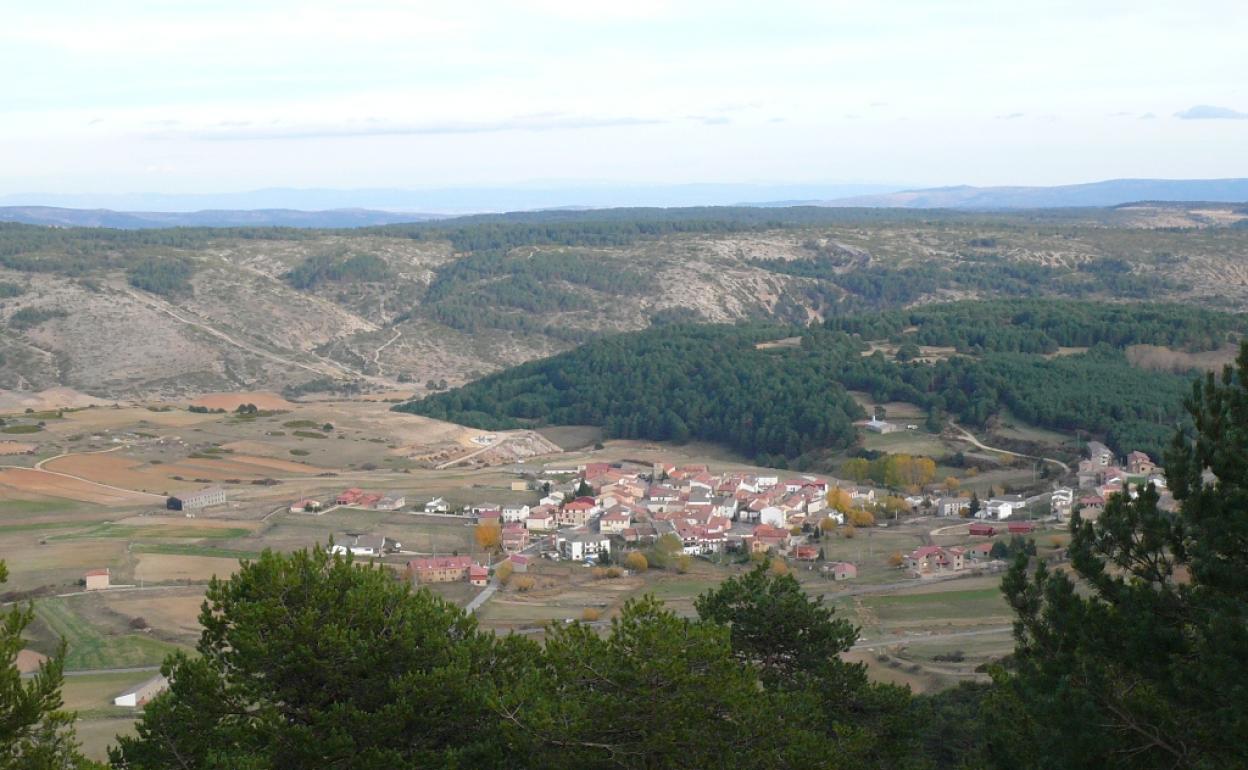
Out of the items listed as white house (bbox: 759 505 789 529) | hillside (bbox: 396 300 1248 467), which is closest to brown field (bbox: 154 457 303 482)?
hillside (bbox: 396 300 1248 467)

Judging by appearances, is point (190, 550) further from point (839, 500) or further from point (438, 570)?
point (839, 500)

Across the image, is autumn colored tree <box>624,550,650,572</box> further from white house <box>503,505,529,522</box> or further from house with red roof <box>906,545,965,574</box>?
house with red roof <box>906,545,965,574</box>

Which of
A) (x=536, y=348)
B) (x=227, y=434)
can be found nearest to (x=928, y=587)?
(x=227, y=434)

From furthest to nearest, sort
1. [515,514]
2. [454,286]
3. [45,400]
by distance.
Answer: [454,286] → [45,400] → [515,514]

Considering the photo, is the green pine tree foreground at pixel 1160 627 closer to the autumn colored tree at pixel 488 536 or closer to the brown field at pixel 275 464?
the autumn colored tree at pixel 488 536

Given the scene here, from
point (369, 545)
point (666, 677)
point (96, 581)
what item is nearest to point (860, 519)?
point (369, 545)

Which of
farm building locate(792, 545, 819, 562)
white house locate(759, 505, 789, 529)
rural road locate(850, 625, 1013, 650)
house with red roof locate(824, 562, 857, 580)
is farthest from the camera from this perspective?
white house locate(759, 505, 789, 529)
